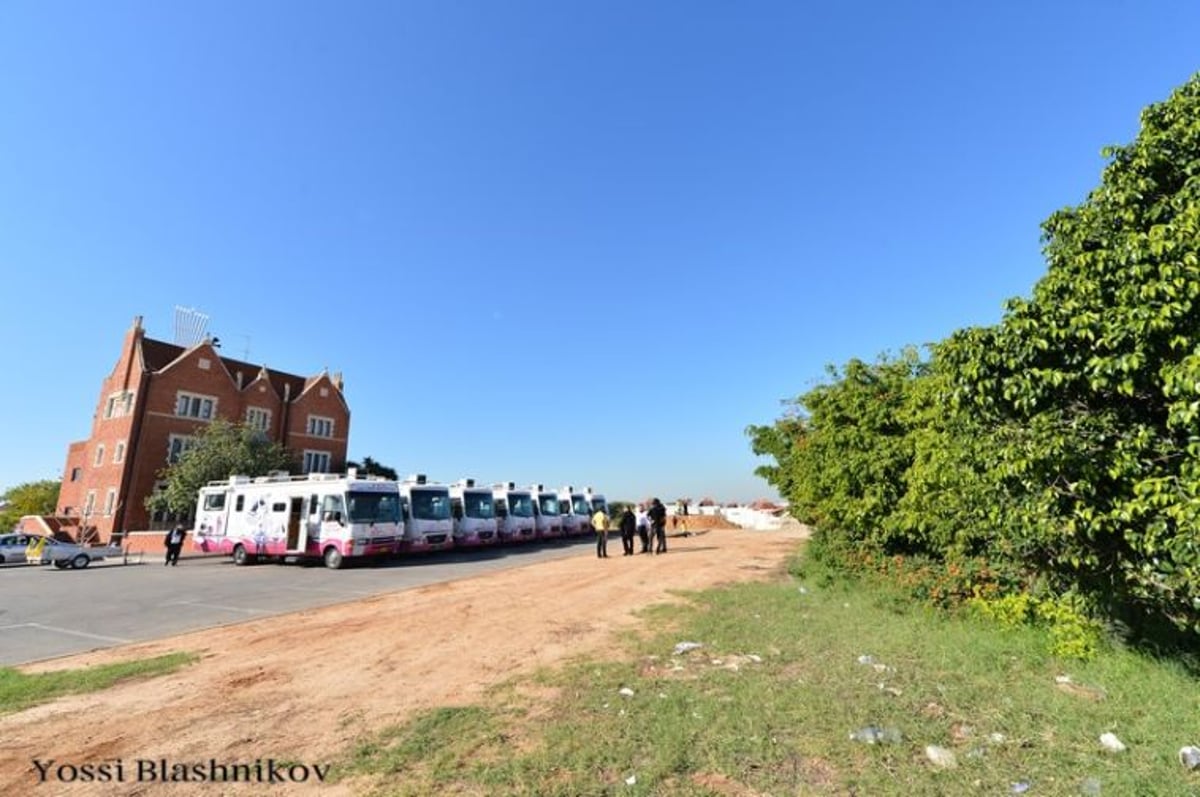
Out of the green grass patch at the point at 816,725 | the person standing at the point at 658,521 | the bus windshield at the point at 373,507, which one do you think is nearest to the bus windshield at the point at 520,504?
the bus windshield at the point at 373,507

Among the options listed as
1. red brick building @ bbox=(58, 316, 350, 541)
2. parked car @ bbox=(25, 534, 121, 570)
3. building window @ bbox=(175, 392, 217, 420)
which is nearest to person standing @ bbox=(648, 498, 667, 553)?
parked car @ bbox=(25, 534, 121, 570)

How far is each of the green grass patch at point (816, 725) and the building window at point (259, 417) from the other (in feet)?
144

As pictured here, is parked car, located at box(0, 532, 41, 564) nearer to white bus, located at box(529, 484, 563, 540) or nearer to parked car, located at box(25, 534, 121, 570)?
parked car, located at box(25, 534, 121, 570)

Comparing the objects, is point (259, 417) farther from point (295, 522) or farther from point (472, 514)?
point (295, 522)

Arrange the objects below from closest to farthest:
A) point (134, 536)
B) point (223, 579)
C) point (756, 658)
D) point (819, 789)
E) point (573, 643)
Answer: point (819, 789) < point (756, 658) < point (573, 643) < point (223, 579) < point (134, 536)

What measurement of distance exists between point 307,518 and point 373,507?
2.50 m

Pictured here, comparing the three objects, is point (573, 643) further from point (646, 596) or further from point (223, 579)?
point (223, 579)

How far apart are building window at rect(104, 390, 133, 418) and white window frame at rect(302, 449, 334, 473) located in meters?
11.5

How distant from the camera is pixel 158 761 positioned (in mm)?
4727

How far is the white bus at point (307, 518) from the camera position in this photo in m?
20.5

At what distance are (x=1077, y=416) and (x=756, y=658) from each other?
4.24 m

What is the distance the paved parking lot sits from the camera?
10617mm

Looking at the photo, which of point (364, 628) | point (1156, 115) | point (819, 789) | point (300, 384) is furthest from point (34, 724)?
point (300, 384)

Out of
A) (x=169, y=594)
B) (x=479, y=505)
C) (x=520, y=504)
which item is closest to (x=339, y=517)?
(x=169, y=594)
